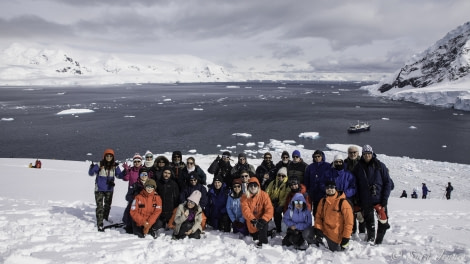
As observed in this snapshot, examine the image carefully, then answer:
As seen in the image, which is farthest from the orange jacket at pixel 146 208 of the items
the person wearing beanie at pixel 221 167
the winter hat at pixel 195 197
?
the person wearing beanie at pixel 221 167

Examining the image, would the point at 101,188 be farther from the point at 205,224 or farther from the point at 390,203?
the point at 390,203

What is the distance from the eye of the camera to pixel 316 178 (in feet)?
22.7

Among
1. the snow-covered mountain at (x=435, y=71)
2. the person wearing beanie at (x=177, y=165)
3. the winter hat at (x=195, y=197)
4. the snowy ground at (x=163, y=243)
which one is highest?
the snow-covered mountain at (x=435, y=71)

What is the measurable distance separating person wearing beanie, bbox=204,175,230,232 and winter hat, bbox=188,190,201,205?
1.89 feet

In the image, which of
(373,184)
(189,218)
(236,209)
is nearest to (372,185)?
(373,184)

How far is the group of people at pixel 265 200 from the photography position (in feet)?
19.6

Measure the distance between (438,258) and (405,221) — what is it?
3365 mm

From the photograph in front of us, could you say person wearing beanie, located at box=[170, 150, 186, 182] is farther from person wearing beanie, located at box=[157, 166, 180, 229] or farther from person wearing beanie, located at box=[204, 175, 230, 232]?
person wearing beanie, located at box=[204, 175, 230, 232]

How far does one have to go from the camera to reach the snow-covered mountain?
112 meters

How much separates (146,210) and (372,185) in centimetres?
476

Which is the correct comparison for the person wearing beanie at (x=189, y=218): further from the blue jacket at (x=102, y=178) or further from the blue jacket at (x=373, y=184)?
the blue jacket at (x=373, y=184)

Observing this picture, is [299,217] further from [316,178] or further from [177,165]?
[177,165]

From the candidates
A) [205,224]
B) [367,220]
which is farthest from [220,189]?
[367,220]

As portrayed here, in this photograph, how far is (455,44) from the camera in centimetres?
14162
